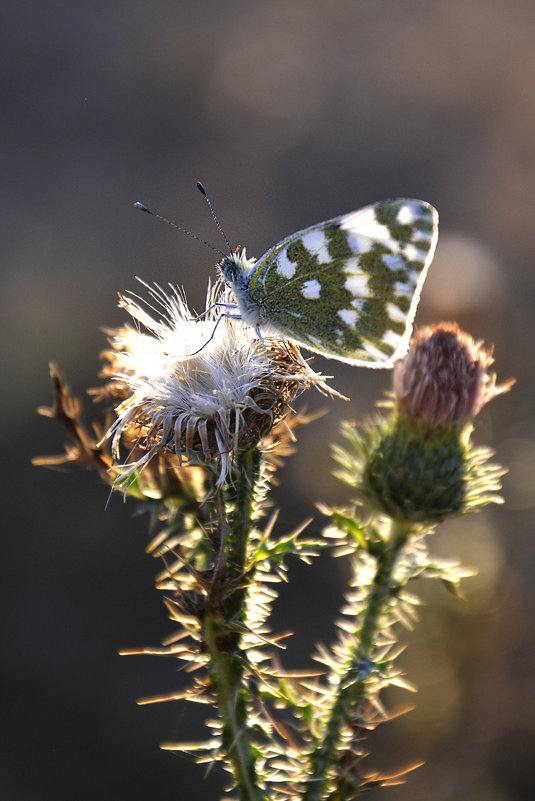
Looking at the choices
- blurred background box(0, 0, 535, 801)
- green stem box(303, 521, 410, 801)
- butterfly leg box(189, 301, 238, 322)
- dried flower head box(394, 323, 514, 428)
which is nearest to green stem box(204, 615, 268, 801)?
green stem box(303, 521, 410, 801)

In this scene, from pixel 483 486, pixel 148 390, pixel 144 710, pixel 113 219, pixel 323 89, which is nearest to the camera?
pixel 148 390

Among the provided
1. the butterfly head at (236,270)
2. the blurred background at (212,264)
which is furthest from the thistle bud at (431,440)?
the blurred background at (212,264)

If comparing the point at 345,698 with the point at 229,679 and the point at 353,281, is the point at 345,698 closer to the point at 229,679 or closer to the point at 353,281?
the point at 229,679

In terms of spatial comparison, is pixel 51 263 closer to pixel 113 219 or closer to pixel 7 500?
pixel 113 219

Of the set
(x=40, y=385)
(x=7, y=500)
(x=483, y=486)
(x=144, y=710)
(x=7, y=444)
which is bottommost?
(x=144, y=710)

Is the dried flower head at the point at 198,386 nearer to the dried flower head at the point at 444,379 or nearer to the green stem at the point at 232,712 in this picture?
the green stem at the point at 232,712

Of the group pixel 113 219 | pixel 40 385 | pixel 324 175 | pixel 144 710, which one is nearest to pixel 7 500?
pixel 40 385

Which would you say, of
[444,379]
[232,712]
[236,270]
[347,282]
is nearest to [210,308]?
[236,270]
